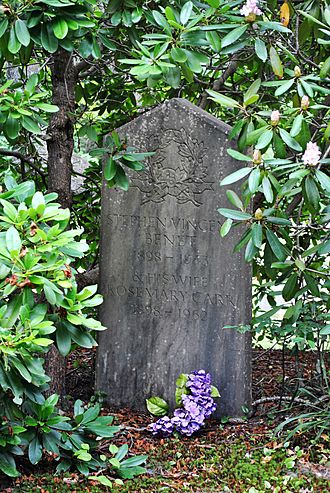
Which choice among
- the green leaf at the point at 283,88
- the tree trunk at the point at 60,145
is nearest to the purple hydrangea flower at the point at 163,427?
the tree trunk at the point at 60,145

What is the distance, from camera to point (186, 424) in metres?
4.06

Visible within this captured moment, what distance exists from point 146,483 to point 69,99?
2.19 m

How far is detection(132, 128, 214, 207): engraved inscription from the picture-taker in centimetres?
433

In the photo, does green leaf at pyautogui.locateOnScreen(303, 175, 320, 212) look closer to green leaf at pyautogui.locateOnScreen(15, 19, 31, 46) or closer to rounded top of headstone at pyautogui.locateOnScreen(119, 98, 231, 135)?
rounded top of headstone at pyautogui.locateOnScreen(119, 98, 231, 135)

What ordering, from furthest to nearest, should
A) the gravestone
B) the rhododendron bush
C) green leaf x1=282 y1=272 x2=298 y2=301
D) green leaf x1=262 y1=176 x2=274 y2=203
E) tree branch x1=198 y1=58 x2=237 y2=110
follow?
tree branch x1=198 y1=58 x2=237 y2=110, the gravestone, green leaf x1=282 y1=272 x2=298 y2=301, green leaf x1=262 y1=176 x2=274 y2=203, the rhododendron bush

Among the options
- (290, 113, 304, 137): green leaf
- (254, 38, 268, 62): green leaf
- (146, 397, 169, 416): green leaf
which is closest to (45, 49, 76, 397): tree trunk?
(146, 397, 169, 416): green leaf

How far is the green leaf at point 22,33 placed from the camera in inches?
136

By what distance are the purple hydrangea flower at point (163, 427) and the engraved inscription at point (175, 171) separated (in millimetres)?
1194

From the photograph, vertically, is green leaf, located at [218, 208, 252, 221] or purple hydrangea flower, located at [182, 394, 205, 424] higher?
green leaf, located at [218, 208, 252, 221]

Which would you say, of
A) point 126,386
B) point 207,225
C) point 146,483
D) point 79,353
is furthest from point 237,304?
point 79,353

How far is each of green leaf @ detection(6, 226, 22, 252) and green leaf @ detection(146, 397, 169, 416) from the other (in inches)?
71.2

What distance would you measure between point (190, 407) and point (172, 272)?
76cm

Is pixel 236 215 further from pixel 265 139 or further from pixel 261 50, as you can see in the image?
pixel 261 50

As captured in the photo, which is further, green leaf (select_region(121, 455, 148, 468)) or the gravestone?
the gravestone
